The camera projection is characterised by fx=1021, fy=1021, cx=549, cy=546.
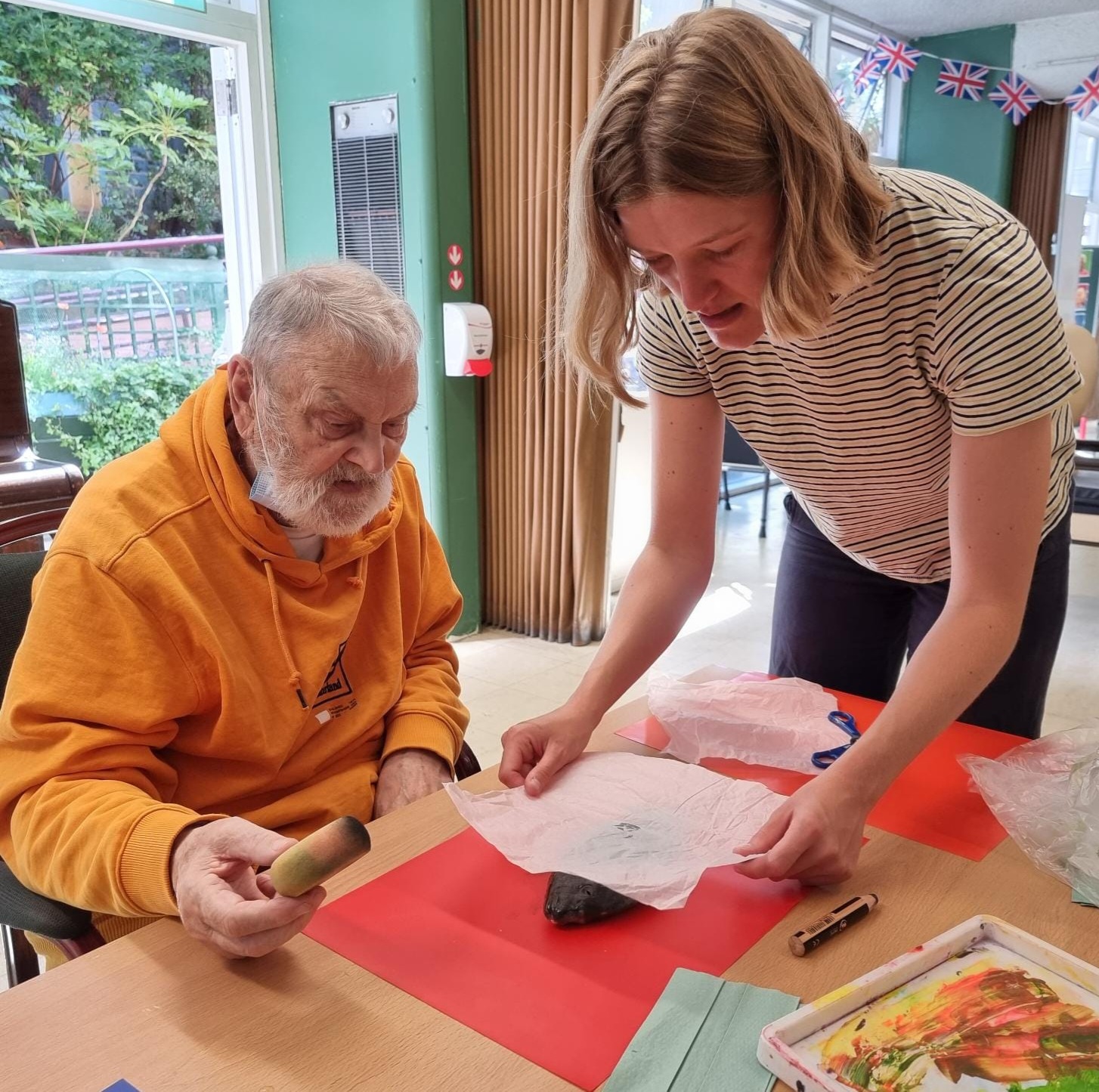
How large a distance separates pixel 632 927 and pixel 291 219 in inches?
131

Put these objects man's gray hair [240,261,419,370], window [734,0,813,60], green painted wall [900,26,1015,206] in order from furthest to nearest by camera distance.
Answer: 1. green painted wall [900,26,1015,206]
2. window [734,0,813,60]
3. man's gray hair [240,261,419,370]

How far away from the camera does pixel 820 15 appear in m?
6.37

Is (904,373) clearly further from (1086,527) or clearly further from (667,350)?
(1086,527)

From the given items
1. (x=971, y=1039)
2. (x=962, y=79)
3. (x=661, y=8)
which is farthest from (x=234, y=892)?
(x=962, y=79)

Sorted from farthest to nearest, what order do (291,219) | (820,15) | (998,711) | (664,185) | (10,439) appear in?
(820,15)
(291,219)
(10,439)
(998,711)
(664,185)

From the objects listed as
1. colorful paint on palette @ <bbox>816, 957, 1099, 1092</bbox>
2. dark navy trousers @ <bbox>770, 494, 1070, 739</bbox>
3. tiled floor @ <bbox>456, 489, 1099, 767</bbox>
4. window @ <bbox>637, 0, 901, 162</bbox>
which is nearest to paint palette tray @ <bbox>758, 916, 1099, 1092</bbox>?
colorful paint on palette @ <bbox>816, 957, 1099, 1092</bbox>

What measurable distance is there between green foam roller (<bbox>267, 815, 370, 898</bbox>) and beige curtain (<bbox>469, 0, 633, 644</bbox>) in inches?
103

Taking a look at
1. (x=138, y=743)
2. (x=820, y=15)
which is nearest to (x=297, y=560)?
(x=138, y=743)

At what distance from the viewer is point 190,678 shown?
1.15 meters

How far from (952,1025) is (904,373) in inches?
27.7

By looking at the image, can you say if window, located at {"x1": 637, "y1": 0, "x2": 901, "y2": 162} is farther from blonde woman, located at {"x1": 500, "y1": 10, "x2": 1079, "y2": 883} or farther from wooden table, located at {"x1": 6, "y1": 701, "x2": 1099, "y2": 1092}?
wooden table, located at {"x1": 6, "y1": 701, "x2": 1099, "y2": 1092}

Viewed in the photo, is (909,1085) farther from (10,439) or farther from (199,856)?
(10,439)

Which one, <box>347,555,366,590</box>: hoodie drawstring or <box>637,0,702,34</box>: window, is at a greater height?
<box>637,0,702,34</box>: window

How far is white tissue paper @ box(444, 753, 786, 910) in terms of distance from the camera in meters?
0.97
